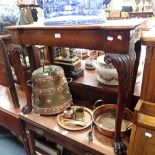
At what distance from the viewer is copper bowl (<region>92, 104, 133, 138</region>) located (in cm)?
98

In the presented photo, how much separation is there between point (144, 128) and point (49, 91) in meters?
0.66

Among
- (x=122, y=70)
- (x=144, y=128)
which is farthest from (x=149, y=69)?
(x=144, y=128)

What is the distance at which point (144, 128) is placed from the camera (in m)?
0.66

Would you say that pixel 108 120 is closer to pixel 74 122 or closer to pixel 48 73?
pixel 74 122

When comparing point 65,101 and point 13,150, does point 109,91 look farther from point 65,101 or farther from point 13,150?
point 13,150

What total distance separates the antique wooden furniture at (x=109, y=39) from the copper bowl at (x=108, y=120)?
10 centimetres

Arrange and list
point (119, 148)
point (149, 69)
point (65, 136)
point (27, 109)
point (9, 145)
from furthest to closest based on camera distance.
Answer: point (9, 145) < point (27, 109) < point (65, 136) < point (119, 148) < point (149, 69)

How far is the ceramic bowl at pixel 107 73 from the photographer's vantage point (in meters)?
Answer: 1.13

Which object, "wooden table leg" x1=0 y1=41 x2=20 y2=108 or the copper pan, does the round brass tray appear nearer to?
the copper pan

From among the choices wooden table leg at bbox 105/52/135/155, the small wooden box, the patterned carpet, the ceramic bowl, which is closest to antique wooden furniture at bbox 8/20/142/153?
wooden table leg at bbox 105/52/135/155

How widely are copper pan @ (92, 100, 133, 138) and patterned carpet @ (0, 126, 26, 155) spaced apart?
803 millimetres

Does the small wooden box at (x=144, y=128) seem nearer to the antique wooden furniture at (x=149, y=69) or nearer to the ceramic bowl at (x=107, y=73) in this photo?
the antique wooden furniture at (x=149, y=69)

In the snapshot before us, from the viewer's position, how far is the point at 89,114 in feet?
3.88

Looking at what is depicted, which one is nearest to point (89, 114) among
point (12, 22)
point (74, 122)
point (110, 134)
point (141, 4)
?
point (74, 122)
